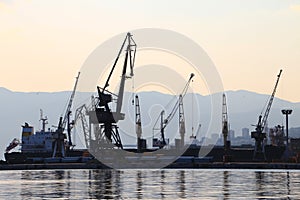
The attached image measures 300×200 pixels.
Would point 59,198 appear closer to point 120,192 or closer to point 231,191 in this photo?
point 120,192

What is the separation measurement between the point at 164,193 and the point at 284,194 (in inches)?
568

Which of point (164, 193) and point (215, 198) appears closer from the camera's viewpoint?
point (215, 198)

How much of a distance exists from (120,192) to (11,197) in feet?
45.9

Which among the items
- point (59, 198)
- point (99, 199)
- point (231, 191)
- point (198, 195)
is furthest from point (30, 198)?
point (231, 191)

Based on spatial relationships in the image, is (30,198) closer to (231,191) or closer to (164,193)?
(164,193)

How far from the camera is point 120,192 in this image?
3462 inches

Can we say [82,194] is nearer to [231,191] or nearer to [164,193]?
[164,193]

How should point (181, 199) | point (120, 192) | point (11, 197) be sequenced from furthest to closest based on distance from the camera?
point (120, 192)
point (11, 197)
point (181, 199)

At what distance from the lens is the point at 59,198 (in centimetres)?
7875

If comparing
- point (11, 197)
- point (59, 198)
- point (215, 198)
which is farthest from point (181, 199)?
point (11, 197)

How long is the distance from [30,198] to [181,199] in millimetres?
17254

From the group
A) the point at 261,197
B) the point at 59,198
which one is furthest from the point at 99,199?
the point at 261,197

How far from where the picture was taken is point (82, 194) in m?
85.4

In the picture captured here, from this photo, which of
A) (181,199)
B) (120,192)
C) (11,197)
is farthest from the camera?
(120,192)
